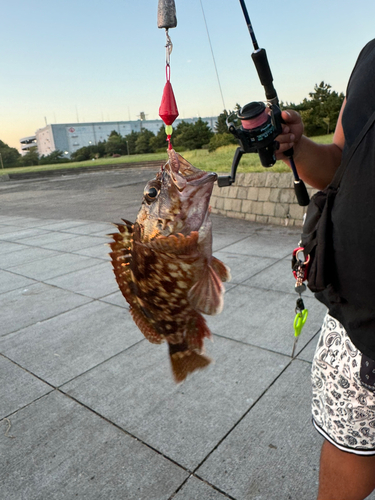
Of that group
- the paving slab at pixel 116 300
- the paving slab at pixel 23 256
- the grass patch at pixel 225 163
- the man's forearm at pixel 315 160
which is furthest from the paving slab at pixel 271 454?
the paving slab at pixel 23 256

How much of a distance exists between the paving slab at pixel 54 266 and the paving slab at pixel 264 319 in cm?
273

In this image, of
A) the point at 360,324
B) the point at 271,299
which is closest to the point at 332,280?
the point at 360,324

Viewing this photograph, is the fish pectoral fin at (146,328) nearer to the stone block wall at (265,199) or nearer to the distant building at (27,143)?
the stone block wall at (265,199)

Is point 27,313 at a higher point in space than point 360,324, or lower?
lower

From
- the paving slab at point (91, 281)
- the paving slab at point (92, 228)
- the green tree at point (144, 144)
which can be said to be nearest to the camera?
the green tree at point (144, 144)

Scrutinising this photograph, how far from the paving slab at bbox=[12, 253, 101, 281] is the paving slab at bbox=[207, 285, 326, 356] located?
8.95 ft

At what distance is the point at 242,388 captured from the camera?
106 inches

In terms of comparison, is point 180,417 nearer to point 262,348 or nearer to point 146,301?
point 262,348

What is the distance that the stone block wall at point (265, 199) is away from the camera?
24.3ft

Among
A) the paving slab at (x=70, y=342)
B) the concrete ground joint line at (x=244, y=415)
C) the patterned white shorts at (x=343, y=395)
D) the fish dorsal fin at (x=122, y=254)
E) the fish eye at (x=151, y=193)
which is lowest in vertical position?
the concrete ground joint line at (x=244, y=415)

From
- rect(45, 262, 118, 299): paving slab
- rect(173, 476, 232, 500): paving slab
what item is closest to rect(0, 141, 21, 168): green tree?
rect(45, 262, 118, 299): paving slab

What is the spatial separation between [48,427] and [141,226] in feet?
6.59

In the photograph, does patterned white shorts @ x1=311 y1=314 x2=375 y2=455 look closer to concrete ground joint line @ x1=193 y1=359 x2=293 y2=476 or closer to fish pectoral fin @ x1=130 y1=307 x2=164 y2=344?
fish pectoral fin @ x1=130 y1=307 x2=164 y2=344

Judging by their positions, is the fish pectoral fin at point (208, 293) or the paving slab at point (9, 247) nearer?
the fish pectoral fin at point (208, 293)
